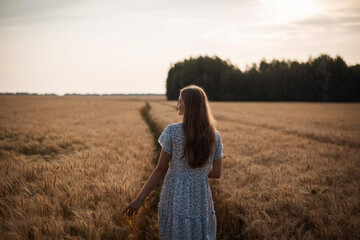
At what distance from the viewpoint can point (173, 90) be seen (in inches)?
3147

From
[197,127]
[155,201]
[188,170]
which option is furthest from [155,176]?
[155,201]

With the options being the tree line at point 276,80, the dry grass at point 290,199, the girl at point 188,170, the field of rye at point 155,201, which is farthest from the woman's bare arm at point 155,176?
the tree line at point 276,80

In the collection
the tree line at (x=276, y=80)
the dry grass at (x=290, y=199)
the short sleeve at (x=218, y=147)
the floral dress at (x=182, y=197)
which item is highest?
the tree line at (x=276, y=80)

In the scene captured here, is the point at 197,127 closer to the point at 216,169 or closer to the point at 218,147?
the point at 218,147

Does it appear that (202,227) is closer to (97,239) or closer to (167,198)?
(167,198)

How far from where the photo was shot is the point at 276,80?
6638cm

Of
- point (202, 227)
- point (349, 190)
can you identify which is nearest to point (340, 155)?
point (349, 190)

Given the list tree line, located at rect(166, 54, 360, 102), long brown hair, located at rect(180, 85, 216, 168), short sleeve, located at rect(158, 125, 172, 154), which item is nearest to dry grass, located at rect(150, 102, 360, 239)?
long brown hair, located at rect(180, 85, 216, 168)

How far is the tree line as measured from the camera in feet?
188

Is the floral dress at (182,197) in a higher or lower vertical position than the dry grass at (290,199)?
higher

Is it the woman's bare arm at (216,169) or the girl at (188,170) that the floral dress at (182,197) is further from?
the woman's bare arm at (216,169)

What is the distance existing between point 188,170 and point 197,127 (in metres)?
0.50

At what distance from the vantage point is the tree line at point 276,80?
5719 cm

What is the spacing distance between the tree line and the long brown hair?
208 feet
